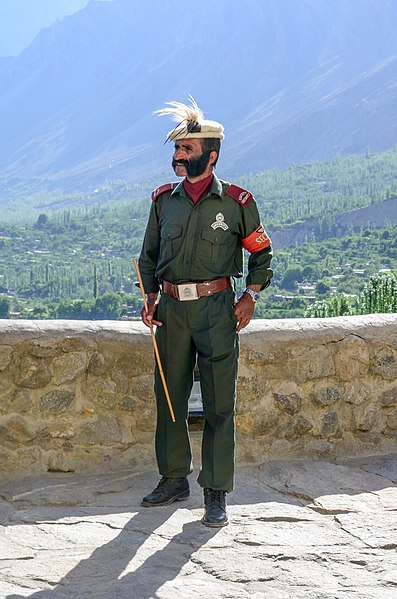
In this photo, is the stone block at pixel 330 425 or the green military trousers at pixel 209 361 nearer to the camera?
the green military trousers at pixel 209 361

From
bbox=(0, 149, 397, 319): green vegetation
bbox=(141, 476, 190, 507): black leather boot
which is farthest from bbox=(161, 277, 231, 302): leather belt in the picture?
bbox=(0, 149, 397, 319): green vegetation

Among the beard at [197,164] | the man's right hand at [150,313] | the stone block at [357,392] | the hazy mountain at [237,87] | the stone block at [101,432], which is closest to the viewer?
the beard at [197,164]

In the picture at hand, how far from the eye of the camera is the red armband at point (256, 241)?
393cm

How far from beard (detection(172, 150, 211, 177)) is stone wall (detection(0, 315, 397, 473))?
0.95 meters

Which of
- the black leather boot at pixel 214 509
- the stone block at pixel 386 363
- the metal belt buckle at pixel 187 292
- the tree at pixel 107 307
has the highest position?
the metal belt buckle at pixel 187 292

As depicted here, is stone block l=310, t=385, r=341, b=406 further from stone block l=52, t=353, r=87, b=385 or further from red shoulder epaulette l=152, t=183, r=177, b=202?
red shoulder epaulette l=152, t=183, r=177, b=202

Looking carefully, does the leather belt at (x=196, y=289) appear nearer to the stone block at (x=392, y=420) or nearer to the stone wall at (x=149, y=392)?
the stone wall at (x=149, y=392)

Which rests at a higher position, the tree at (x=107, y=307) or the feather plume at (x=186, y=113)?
the feather plume at (x=186, y=113)

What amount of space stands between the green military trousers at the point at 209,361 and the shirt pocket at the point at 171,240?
0.18 meters

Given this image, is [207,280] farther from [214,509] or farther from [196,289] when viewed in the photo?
[214,509]

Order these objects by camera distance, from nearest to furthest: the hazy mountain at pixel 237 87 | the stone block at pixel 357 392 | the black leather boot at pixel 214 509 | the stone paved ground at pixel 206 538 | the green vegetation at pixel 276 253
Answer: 1. the stone paved ground at pixel 206 538
2. the black leather boot at pixel 214 509
3. the stone block at pixel 357 392
4. the green vegetation at pixel 276 253
5. the hazy mountain at pixel 237 87

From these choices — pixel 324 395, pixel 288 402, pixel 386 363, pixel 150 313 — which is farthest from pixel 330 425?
pixel 150 313

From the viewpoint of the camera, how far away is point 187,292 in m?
3.87

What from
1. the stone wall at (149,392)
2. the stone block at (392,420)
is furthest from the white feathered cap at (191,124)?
the stone block at (392,420)
